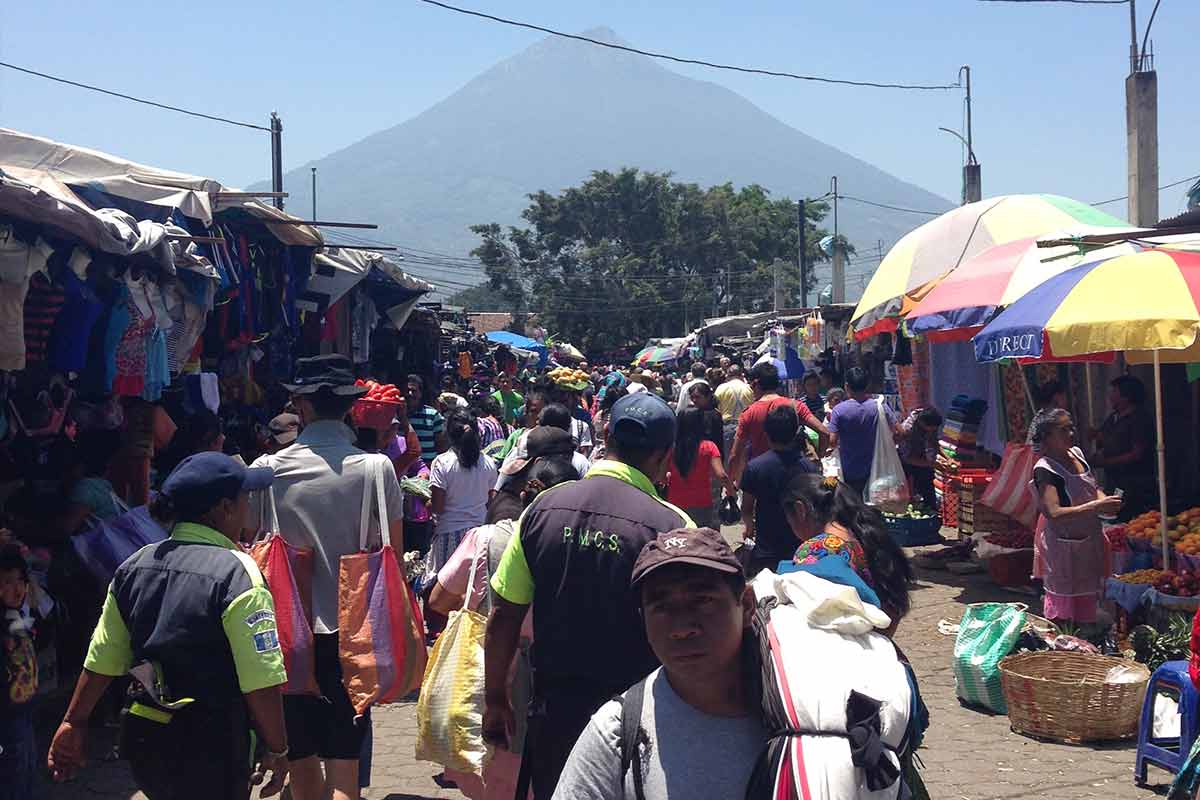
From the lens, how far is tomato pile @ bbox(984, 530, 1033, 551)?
10391mm

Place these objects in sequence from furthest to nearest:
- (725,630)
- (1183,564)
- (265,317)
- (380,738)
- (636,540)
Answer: (265,317) → (1183,564) → (380,738) → (636,540) → (725,630)

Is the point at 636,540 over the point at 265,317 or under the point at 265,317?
under

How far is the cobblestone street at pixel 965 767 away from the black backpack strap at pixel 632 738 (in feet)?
12.3

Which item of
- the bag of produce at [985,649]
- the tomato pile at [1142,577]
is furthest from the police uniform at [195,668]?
the tomato pile at [1142,577]

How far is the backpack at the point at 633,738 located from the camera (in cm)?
219

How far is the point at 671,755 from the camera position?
219cm

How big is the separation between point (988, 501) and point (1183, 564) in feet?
7.93

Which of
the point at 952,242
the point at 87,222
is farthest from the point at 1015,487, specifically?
the point at 87,222

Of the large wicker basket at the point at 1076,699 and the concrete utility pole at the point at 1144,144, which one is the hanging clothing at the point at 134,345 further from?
the concrete utility pole at the point at 1144,144

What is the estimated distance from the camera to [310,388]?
15.1 feet

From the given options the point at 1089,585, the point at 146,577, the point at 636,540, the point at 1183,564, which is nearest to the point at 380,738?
the point at 146,577

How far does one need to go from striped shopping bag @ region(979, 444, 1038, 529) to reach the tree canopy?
48.2 meters

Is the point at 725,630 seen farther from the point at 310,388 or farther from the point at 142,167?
the point at 142,167

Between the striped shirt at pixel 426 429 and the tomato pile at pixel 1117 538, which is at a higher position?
the striped shirt at pixel 426 429
